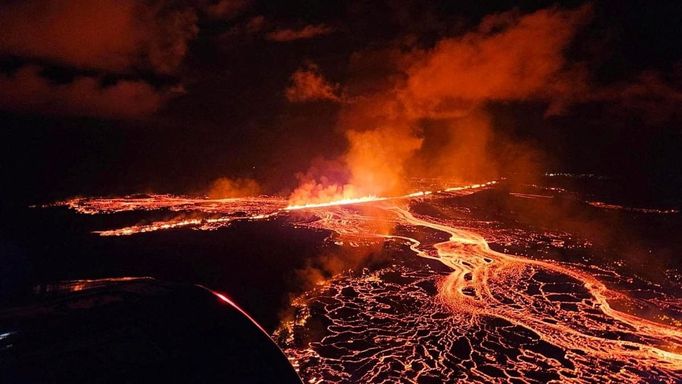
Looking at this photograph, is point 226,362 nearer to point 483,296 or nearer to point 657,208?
point 483,296

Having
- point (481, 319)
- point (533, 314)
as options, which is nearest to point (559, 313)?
point (533, 314)

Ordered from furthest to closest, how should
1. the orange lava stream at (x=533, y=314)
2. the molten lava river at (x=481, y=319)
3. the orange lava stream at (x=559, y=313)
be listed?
the orange lava stream at (x=533, y=314), the orange lava stream at (x=559, y=313), the molten lava river at (x=481, y=319)

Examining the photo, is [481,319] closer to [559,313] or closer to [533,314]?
[533,314]

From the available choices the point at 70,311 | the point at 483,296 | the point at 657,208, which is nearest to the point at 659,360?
the point at 483,296

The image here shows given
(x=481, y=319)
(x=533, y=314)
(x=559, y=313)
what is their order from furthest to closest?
(x=559, y=313) → (x=533, y=314) → (x=481, y=319)

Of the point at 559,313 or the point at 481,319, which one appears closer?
the point at 481,319

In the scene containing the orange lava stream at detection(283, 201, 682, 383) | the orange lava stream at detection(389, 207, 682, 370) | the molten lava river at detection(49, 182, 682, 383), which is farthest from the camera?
the orange lava stream at detection(389, 207, 682, 370)

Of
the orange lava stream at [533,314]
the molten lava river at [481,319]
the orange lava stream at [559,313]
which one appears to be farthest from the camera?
the orange lava stream at [533,314]

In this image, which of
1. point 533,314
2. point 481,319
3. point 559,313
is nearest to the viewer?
point 481,319
